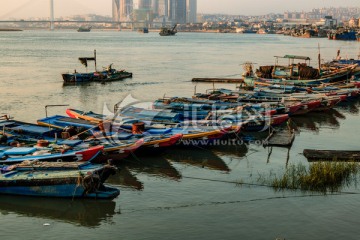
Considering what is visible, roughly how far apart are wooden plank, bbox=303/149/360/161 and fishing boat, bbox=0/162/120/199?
809cm

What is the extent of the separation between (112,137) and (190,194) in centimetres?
443

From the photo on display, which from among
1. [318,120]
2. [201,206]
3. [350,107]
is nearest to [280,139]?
[318,120]

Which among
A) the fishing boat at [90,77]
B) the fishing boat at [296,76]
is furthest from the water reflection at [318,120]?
the fishing boat at [90,77]

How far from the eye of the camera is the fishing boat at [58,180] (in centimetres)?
1453

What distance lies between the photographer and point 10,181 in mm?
14992

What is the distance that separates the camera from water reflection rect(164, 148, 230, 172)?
62.1ft

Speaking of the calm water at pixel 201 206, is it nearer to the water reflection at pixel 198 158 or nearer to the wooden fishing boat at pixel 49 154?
the water reflection at pixel 198 158

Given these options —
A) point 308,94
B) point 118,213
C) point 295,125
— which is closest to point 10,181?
point 118,213

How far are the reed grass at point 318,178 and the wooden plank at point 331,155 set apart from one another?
1.37 meters

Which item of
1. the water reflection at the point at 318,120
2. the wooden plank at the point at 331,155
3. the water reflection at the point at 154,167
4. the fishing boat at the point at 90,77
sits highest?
the fishing boat at the point at 90,77

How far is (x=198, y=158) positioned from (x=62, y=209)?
Answer: 6.55 m

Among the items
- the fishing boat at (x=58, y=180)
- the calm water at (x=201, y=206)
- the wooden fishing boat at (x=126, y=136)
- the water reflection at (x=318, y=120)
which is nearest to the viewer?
the calm water at (x=201, y=206)

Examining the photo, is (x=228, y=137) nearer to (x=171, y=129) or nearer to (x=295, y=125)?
(x=171, y=129)

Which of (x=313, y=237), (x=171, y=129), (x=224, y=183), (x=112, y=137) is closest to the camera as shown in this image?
(x=313, y=237)
